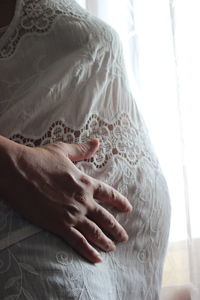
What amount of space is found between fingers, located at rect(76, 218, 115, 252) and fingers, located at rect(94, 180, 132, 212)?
47 mm

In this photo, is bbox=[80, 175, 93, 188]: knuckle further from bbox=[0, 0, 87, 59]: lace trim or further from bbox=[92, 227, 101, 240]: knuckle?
bbox=[0, 0, 87, 59]: lace trim

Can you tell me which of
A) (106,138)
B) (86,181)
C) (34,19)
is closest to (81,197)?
(86,181)

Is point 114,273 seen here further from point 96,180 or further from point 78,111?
point 78,111

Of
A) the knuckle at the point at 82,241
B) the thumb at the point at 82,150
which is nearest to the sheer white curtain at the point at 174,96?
the thumb at the point at 82,150

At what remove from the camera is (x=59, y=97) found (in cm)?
70

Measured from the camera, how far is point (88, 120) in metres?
0.71

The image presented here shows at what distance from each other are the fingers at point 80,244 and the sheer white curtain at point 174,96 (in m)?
0.69

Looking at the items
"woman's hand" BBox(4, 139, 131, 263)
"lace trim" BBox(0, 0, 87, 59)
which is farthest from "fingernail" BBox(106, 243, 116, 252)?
"lace trim" BBox(0, 0, 87, 59)

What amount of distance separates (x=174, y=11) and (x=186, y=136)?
0.36 m

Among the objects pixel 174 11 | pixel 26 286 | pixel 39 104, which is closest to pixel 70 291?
pixel 26 286

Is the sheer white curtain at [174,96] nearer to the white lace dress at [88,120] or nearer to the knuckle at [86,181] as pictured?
the white lace dress at [88,120]

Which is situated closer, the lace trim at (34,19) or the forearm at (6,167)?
the forearm at (6,167)

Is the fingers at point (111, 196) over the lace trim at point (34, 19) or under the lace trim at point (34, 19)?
under

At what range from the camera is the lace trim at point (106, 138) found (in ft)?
2.22
